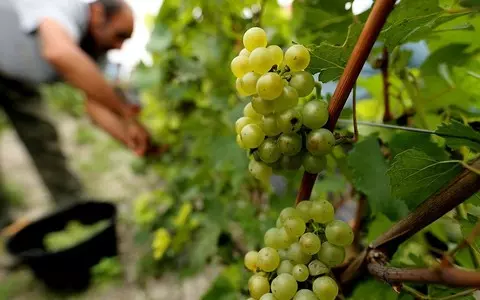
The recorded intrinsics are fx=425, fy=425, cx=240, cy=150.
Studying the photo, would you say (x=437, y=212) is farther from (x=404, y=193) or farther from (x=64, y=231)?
(x=64, y=231)

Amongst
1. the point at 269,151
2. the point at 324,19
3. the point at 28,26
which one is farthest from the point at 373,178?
the point at 28,26

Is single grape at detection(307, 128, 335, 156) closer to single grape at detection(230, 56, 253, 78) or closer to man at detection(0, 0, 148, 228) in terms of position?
single grape at detection(230, 56, 253, 78)

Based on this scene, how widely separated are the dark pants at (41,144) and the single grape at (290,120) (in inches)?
95.7

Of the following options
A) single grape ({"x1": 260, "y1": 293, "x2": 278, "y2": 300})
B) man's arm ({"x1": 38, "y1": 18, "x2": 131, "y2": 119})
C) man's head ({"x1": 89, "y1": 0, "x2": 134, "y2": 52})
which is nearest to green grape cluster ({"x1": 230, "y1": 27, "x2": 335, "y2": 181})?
single grape ({"x1": 260, "y1": 293, "x2": 278, "y2": 300})

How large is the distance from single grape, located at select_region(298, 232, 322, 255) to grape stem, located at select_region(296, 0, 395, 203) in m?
0.09

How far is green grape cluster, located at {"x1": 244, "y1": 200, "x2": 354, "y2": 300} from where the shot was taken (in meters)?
0.33

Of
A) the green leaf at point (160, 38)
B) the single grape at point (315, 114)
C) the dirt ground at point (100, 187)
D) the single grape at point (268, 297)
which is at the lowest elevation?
the dirt ground at point (100, 187)

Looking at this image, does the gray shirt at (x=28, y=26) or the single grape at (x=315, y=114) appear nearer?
the single grape at (x=315, y=114)

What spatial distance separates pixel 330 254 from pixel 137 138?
3.95ft

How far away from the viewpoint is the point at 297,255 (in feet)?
1.15

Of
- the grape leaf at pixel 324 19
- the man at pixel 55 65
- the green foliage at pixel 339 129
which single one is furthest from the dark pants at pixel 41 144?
the grape leaf at pixel 324 19

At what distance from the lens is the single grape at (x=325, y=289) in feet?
1.06

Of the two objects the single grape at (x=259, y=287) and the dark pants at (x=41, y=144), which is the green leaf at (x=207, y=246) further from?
the dark pants at (x=41, y=144)

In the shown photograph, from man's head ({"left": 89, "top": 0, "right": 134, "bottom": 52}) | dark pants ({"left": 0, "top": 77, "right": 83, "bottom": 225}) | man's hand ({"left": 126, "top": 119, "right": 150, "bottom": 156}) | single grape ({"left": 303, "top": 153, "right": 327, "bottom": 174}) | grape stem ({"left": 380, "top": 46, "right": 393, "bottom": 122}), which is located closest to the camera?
single grape ({"left": 303, "top": 153, "right": 327, "bottom": 174})
